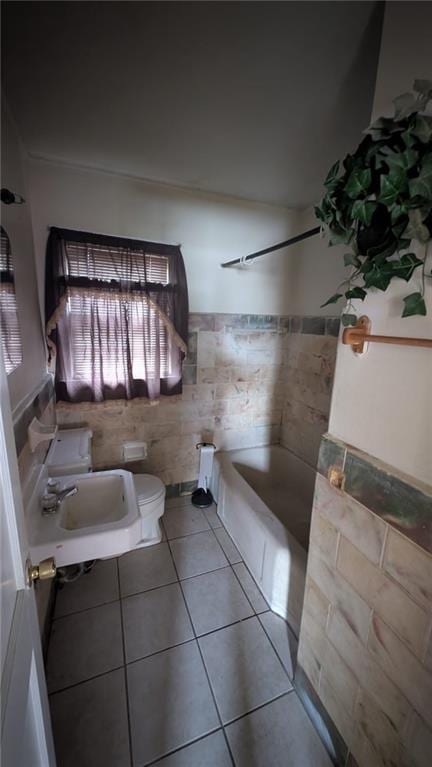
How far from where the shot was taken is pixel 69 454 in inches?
64.2

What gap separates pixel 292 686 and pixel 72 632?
1.07 metres

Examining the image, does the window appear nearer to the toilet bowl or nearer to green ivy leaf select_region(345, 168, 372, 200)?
the toilet bowl

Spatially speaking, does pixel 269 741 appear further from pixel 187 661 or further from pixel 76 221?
pixel 76 221

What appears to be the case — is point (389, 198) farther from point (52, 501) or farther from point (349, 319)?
point (52, 501)

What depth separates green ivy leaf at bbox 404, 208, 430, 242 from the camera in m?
0.61

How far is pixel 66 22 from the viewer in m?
0.92

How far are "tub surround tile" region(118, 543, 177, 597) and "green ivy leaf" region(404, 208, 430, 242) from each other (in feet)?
6.50

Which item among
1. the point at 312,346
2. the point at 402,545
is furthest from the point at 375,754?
the point at 312,346

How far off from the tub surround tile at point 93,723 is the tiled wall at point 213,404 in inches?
48.0

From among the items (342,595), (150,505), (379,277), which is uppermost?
(379,277)

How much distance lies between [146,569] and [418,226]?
2098 mm

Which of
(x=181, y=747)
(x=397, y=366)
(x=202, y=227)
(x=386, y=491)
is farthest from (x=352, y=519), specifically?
(x=202, y=227)

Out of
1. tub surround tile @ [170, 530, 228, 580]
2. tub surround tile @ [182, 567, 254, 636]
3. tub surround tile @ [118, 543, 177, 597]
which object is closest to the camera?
tub surround tile @ [182, 567, 254, 636]

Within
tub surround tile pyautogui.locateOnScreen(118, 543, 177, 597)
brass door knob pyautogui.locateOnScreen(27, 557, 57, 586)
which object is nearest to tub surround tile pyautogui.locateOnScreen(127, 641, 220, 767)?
tub surround tile pyautogui.locateOnScreen(118, 543, 177, 597)
